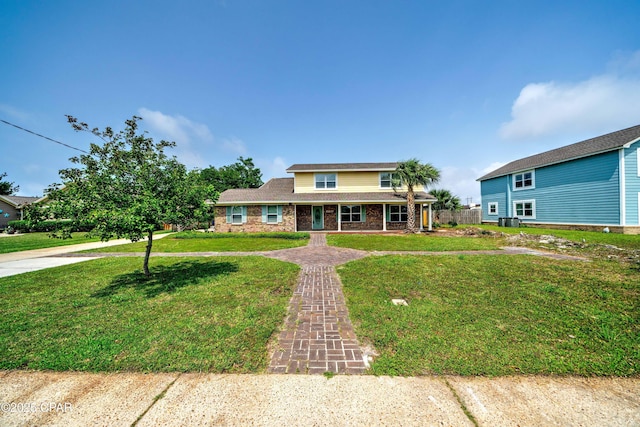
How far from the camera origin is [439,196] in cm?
2433

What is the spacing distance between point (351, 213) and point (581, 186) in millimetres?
17216

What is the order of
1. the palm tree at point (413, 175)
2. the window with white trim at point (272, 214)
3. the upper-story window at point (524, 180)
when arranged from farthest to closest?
the upper-story window at point (524, 180)
the window with white trim at point (272, 214)
the palm tree at point (413, 175)

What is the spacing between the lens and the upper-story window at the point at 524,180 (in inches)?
819

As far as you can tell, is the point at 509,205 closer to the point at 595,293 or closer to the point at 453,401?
the point at 595,293

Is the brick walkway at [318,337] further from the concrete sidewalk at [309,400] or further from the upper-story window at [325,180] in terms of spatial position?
the upper-story window at [325,180]

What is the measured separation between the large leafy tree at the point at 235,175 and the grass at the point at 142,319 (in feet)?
116

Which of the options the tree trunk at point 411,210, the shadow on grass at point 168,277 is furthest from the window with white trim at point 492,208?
the shadow on grass at point 168,277

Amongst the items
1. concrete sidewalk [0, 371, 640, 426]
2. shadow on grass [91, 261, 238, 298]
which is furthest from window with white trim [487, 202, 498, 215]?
shadow on grass [91, 261, 238, 298]

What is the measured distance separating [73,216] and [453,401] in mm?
7383

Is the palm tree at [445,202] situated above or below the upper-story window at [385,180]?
below

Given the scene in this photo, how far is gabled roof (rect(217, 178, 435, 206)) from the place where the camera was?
18141mm

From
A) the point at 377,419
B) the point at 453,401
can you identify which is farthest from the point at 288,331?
the point at 453,401

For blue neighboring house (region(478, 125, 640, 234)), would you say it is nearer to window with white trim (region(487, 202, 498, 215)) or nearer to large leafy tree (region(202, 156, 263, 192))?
window with white trim (region(487, 202, 498, 215))

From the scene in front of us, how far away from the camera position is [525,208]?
70.5ft
